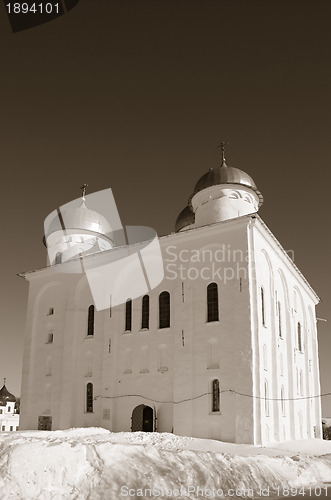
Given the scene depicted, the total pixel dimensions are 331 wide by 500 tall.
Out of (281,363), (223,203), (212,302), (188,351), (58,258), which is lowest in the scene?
(281,363)

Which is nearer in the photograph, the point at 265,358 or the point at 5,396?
the point at 265,358

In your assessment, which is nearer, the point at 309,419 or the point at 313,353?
the point at 309,419

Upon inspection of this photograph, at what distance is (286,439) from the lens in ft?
72.3

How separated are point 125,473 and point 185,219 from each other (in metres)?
24.2

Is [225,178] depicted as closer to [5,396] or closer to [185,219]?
[185,219]

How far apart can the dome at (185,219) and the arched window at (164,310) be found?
847 centimetres

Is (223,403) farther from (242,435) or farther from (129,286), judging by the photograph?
(129,286)

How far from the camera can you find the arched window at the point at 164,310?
2288 centimetres

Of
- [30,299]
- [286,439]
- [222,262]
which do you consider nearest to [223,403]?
[286,439]

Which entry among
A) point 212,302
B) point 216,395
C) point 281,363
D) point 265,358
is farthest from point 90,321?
point 281,363

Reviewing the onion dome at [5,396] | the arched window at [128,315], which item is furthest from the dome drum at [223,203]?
the onion dome at [5,396]

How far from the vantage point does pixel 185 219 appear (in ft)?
102

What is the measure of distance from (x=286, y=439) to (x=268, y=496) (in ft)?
47.8

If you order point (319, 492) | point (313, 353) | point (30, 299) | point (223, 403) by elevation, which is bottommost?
point (319, 492)
